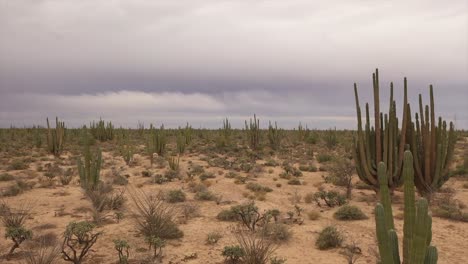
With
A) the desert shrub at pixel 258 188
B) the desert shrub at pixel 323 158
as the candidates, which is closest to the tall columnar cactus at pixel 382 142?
the desert shrub at pixel 258 188

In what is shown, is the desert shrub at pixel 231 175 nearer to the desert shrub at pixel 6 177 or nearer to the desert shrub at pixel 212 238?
the desert shrub at pixel 212 238

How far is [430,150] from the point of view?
10.3 meters

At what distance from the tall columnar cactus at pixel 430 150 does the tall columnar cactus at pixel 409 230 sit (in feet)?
22.1

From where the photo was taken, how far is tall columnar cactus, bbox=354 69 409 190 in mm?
10227

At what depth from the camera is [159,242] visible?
6.83 metres

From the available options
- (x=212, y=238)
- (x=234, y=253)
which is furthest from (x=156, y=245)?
(x=234, y=253)

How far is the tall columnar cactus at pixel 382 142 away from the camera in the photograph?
33.6ft

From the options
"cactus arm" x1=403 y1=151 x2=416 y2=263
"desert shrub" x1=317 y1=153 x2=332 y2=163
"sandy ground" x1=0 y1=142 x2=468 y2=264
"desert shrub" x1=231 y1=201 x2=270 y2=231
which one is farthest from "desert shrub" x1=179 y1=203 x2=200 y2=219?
"desert shrub" x1=317 y1=153 x2=332 y2=163

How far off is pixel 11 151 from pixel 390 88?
19950 mm

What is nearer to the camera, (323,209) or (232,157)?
(323,209)

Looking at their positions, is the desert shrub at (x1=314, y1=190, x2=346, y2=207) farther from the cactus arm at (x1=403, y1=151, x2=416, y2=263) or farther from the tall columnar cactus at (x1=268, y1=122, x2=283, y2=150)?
the tall columnar cactus at (x1=268, y1=122, x2=283, y2=150)

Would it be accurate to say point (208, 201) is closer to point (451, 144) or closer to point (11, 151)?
point (451, 144)

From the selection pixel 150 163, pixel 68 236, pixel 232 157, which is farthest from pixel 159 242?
pixel 232 157

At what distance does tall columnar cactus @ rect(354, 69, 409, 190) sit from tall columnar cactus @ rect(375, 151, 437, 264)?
6372 millimetres
